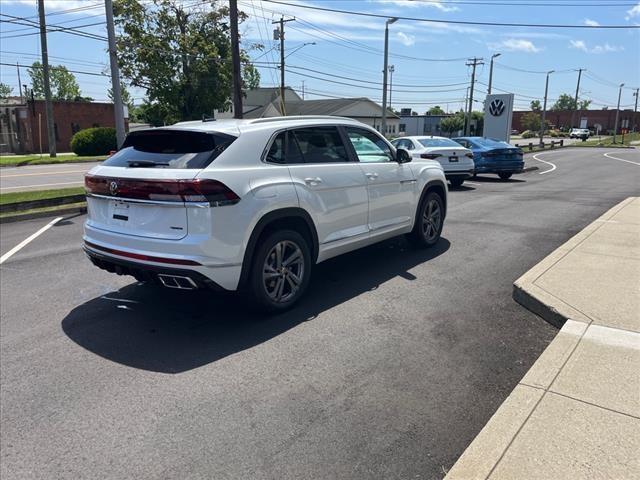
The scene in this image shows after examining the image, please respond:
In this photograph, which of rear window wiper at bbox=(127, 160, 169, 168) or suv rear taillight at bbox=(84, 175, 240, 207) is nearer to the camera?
suv rear taillight at bbox=(84, 175, 240, 207)

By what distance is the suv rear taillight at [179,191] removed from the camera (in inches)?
158

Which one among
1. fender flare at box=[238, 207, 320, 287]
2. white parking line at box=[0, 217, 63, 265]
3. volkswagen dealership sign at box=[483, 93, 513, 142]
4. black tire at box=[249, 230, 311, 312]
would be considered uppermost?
volkswagen dealership sign at box=[483, 93, 513, 142]

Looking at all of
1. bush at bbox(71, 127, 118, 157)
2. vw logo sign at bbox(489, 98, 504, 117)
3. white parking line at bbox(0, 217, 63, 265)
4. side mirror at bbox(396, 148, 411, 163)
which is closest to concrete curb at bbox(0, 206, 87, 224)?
white parking line at bbox(0, 217, 63, 265)

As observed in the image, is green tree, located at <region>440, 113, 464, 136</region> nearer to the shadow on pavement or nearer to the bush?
the bush

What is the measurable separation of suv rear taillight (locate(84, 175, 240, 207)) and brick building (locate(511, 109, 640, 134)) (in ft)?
401

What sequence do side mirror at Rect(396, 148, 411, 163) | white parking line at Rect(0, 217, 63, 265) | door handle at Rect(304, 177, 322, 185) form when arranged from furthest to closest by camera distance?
white parking line at Rect(0, 217, 63, 265) < side mirror at Rect(396, 148, 411, 163) < door handle at Rect(304, 177, 322, 185)

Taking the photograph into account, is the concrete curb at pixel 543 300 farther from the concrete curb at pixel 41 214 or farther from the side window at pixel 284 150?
the concrete curb at pixel 41 214

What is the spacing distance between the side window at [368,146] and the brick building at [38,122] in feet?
136

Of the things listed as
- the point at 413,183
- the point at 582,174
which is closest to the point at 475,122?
the point at 582,174

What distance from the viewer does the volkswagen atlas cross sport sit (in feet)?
13.4

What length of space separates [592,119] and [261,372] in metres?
135

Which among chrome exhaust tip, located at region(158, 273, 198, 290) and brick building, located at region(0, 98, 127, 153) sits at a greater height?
brick building, located at region(0, 98, 127, 153)

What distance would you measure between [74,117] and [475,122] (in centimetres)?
6861

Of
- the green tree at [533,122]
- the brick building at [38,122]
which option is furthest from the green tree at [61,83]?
the green tree at [533,122]
